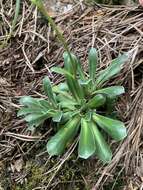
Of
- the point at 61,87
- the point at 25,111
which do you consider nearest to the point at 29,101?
the point at 25,111

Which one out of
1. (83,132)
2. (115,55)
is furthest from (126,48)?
(83,132)

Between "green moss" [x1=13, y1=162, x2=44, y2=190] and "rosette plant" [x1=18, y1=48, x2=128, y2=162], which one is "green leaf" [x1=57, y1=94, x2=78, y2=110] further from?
"green moss" [x1=13, y1=162, x2=44, y2=190]

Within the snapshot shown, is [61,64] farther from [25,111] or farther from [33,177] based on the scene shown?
[33,177]

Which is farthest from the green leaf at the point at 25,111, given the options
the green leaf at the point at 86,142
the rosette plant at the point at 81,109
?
the green leaf at the point at 86,142

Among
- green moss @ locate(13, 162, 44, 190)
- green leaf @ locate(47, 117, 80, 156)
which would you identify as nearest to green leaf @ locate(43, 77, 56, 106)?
green leaf @ locate(47, 117, 80, 156)

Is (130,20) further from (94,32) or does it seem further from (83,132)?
(83,132)
